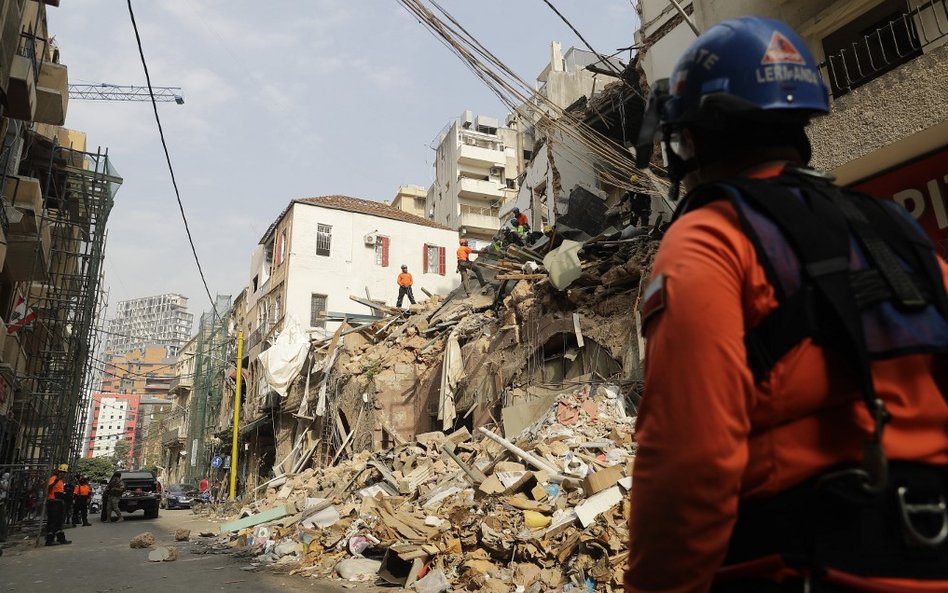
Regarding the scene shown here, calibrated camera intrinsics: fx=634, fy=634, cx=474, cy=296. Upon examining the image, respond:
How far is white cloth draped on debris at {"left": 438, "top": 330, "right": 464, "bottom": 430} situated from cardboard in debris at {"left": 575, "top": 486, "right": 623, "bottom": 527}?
960 centimetres

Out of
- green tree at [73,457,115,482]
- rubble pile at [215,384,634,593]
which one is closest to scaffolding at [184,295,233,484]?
green tree at [73,457,115,482]

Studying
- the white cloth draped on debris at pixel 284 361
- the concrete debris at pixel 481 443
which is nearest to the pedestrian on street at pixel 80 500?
the concrete debris at pixel 481 443

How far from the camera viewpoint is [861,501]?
108 centimetres

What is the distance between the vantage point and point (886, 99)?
6.59m

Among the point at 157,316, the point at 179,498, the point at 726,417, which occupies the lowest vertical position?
the point at 179,498

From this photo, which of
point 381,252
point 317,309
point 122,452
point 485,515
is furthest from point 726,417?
point 122,452

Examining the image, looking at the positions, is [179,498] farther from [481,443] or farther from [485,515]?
[485,515]

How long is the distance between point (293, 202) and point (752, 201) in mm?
36091

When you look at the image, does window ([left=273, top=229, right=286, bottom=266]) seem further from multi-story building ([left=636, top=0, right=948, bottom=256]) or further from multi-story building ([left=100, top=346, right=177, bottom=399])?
multi-story building ([left=100, top=346, right=177, bottom=399])

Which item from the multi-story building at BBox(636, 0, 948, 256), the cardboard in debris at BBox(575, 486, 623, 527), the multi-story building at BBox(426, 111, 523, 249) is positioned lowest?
the cardboard in debris at BBox(575, 486, 623, 527)

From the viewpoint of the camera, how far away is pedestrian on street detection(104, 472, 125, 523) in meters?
23.5

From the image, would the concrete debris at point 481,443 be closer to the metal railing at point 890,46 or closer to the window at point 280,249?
the metal railing at point 890,46

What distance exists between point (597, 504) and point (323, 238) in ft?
100

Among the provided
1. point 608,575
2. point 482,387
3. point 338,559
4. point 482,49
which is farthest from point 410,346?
point 608,575
